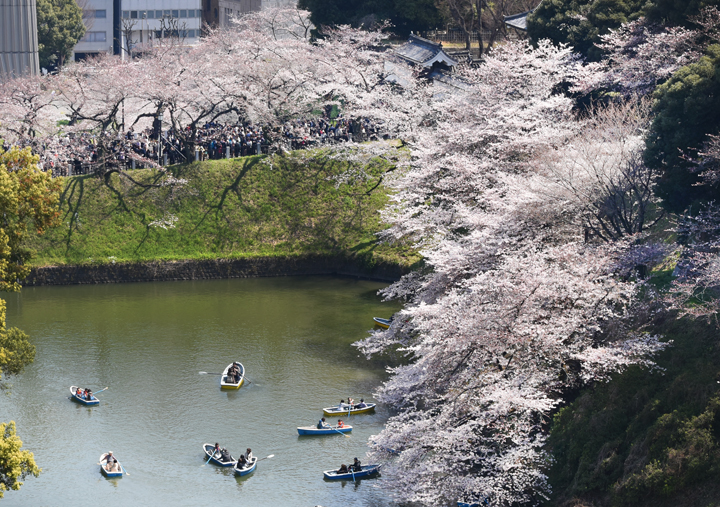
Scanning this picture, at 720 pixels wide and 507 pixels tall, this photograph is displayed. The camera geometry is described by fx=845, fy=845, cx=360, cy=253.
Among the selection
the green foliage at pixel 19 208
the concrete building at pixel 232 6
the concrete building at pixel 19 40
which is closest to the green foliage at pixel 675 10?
the green foliage at pixel 19 208

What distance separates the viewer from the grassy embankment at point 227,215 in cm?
4259

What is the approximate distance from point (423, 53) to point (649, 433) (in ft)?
115

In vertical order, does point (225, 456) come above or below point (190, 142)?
below

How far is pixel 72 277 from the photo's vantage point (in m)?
41.2

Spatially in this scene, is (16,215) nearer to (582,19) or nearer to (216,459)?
(216,459)

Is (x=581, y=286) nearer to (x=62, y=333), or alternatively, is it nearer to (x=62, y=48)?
(x=62, y=333)

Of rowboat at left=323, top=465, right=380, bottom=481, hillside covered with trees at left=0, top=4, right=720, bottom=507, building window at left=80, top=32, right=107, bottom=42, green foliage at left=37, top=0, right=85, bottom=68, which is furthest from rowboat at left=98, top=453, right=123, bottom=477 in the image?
building window at left=80, top=32, right=107, bottom=42

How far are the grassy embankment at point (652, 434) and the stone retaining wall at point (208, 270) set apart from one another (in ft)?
67.3

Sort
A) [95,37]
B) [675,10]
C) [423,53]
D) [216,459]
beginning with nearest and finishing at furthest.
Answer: [216,459]
[675,10]
[423,53]
[95,37]

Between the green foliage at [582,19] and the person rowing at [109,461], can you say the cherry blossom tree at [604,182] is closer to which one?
the green foliage at [582,19]

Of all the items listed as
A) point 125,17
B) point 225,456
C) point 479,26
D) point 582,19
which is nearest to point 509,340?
point 225,456

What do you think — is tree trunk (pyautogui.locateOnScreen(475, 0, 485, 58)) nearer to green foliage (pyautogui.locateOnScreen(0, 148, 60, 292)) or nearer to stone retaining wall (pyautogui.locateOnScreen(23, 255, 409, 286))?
stone retaining wall (pyautogui.locateOnScreen(23, 255, 409, 286))

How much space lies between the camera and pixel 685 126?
2333cm

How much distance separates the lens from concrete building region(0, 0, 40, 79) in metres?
53.3
